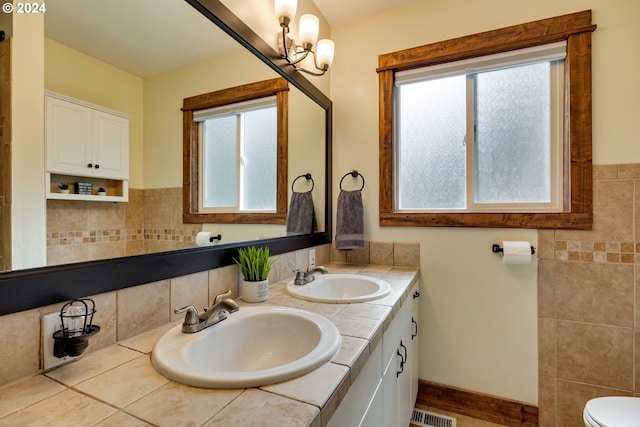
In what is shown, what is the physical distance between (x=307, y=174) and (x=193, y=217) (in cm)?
87

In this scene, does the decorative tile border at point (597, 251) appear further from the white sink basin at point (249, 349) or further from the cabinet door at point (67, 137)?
the cabinet door at point (67, 137)

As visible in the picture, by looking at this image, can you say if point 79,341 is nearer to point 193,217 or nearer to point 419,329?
point 193,217

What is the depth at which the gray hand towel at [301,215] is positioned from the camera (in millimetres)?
1659

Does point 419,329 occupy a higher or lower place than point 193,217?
lower

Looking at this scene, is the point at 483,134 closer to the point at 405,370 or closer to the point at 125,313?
the point at 405,370

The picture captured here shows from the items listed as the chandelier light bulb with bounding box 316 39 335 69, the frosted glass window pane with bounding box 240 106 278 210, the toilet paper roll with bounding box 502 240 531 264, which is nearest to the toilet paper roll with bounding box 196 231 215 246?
the frosted glass window pane with bounding box 240 106 278 210

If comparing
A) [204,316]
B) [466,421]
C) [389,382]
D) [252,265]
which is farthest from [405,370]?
[204,316]

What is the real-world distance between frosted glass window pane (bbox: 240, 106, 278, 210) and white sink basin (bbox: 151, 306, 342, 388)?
21.6 inches

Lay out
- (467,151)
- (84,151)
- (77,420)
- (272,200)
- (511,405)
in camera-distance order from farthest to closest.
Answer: (467,151) < (511,405) < (272,200) < (84,151) < (77,420)

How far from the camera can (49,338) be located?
629 millimetres

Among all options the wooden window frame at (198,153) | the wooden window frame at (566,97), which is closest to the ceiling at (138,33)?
the wooden window frame at (198,153)

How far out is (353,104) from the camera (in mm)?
2037

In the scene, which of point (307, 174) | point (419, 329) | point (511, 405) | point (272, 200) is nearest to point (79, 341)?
point (272, 200)

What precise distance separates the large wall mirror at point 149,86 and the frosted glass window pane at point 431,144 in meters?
0.98
